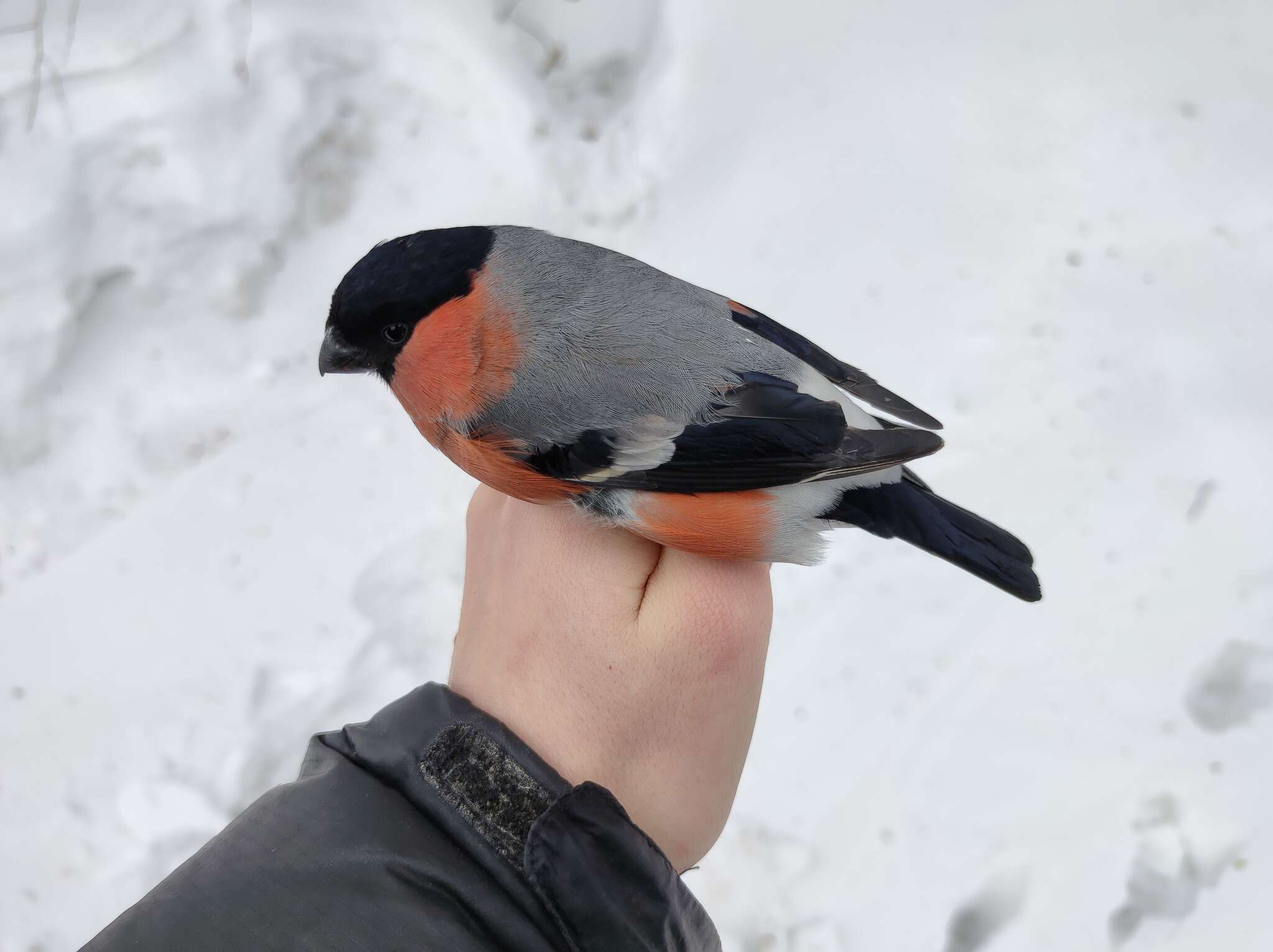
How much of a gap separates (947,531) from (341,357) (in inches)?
44.9

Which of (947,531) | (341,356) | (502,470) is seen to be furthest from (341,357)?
(947,531)

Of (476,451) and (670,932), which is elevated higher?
(476,451)

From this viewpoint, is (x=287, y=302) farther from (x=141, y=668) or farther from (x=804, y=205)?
(x=804, y=205)

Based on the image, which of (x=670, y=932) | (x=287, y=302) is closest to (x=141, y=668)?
(x=287, y=302)

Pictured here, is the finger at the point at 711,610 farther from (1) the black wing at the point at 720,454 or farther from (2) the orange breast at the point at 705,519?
(1) the black wing at the point at 720,454

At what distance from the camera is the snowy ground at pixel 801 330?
2459 mm

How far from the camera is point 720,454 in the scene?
1.70 meters

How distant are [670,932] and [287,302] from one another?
2.39 m

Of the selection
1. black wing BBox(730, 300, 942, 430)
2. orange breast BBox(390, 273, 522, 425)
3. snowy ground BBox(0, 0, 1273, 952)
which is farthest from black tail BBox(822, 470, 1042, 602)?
snowy ground BBox(0, 0, 1273, 952)

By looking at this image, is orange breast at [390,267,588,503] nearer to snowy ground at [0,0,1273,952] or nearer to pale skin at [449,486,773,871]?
pale skin at [449,486,773,871]

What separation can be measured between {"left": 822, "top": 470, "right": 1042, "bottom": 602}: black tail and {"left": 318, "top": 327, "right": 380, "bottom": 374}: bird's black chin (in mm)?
882

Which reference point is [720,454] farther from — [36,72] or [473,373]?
[36,72]

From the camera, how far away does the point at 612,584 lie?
1.73 metres

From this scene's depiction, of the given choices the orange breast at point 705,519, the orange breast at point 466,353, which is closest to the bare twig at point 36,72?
the orange breast at point 466,353
